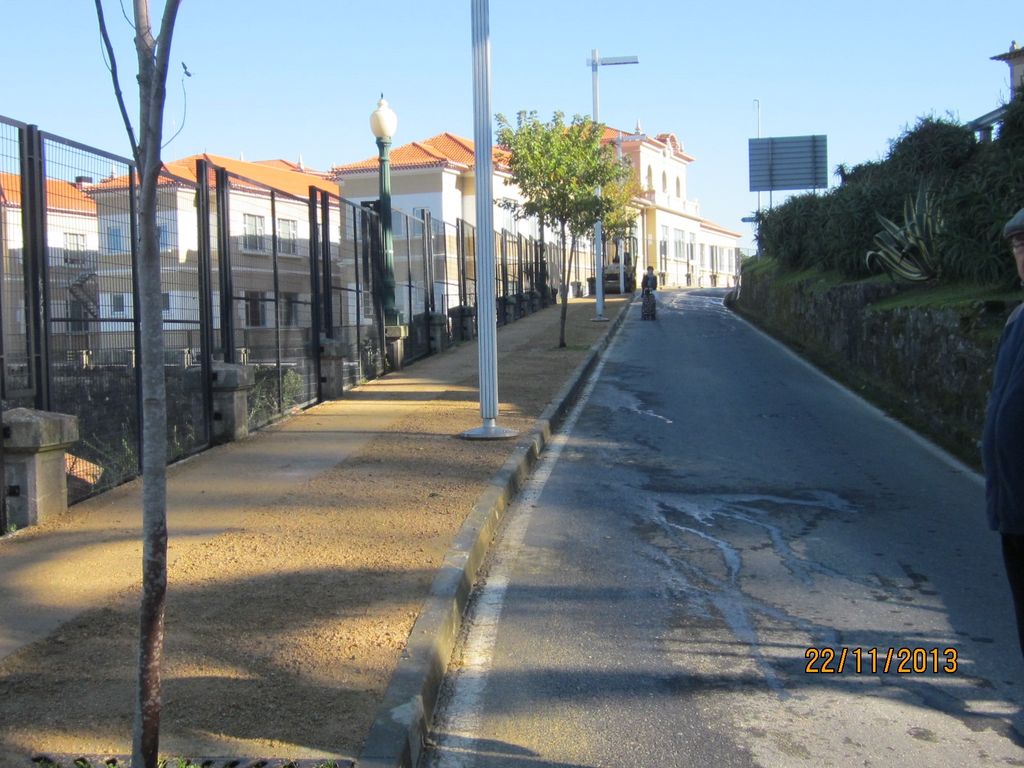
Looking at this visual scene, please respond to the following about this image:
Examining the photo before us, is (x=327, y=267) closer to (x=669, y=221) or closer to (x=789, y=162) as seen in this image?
(x=789, y=162)

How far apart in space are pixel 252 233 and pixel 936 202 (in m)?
11.5

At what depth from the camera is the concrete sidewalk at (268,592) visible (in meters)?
3.92

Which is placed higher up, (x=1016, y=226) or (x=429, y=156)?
(x=429, y=156)

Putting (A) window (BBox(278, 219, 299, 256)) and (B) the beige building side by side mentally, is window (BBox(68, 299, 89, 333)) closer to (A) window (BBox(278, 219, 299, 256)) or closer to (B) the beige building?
(A) window (BBox(278, 219, 299, 256))

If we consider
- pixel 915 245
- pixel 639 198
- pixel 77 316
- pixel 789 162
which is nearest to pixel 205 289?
pixel 77 316

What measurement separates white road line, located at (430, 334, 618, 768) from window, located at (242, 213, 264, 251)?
4.44 metres

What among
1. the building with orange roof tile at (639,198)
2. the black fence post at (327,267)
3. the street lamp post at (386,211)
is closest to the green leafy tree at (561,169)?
the building with orange roof tile at (639,198)

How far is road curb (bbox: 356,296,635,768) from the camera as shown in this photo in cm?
381

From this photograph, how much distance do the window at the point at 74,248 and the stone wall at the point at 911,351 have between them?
8.18m

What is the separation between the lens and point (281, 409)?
491 inches

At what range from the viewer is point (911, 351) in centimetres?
1353

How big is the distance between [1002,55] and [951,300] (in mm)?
30567

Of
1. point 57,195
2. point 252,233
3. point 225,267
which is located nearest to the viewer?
point 57,195

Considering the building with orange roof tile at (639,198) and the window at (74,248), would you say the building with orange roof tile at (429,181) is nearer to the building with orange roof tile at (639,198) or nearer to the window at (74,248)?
the building with orange roof tile at (639,198)
